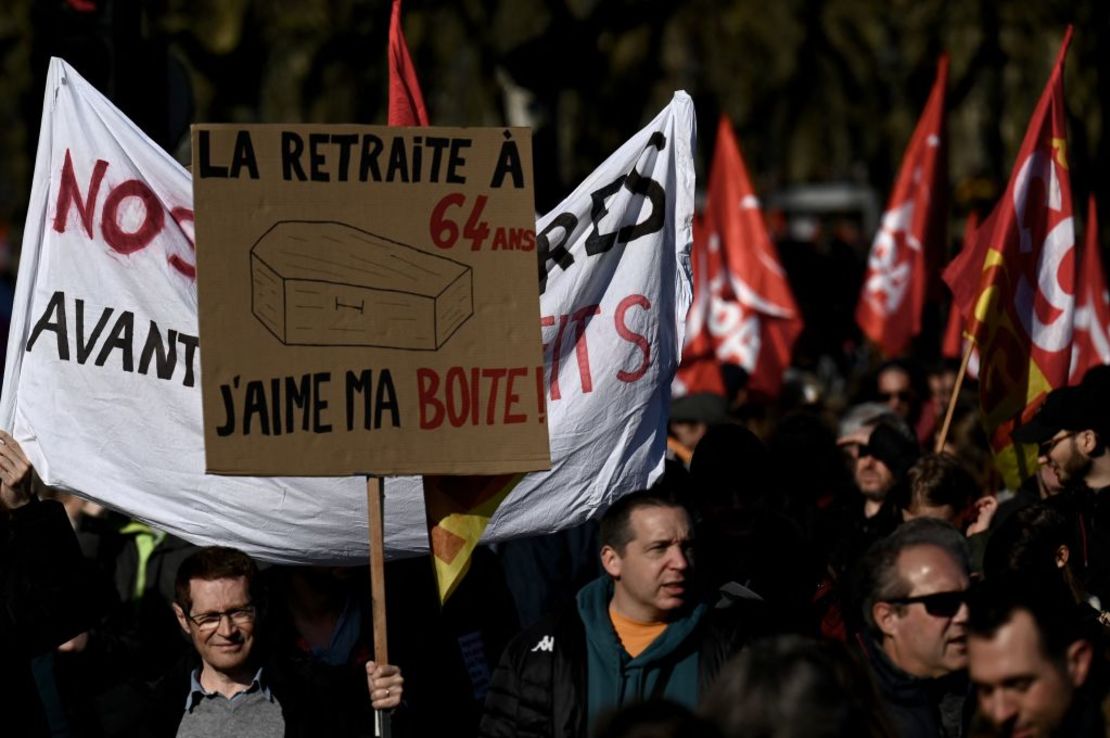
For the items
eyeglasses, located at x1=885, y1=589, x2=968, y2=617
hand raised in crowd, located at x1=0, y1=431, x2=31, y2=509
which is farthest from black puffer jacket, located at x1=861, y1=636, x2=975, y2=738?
hand raised in crowd, located at x1=0, y1=431, x2=31, y2=509

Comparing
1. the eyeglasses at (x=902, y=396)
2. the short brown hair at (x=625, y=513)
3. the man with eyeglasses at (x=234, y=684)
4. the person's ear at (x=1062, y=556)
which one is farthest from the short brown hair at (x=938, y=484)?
the eyeglasses at (x=902, y=396)

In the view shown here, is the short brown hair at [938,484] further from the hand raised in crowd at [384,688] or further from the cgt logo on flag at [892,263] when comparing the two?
the cgt logo on flag at [892,263]

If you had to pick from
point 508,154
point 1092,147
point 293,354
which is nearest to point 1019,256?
point 508,154

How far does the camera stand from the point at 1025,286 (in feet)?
26.6

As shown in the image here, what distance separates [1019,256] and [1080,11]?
44.3 feet

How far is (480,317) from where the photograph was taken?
5461 mm

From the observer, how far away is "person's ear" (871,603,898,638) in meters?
5.09

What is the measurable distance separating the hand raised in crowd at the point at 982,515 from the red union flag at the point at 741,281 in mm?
4380

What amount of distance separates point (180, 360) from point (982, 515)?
9.57ft

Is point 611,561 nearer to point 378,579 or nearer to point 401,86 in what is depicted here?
point 378,579

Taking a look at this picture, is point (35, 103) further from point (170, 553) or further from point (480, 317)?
point (480, 317)

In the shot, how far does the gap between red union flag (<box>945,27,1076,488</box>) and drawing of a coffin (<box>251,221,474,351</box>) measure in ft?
9.35

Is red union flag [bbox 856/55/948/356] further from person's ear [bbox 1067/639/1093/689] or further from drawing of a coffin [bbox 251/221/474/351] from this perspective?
person's ear [bbox 1067/639/1093/689]

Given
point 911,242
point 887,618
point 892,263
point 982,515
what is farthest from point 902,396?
point 887,618
